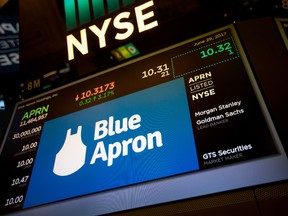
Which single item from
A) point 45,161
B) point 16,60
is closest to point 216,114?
point 45,161

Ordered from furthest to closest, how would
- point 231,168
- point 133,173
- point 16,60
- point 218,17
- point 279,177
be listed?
point 16,60 → point 218,17 → point 133,173 → point 231,168 → point 279,177

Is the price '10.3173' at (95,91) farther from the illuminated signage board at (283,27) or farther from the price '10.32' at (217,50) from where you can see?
the illuminated signage board at (283,27)

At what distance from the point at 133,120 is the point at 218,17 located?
1.22 m

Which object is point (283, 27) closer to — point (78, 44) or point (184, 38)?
point (184, 38)

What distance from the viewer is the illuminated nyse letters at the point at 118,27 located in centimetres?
258

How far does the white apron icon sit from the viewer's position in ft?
7.36

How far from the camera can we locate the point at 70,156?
7.61 ft

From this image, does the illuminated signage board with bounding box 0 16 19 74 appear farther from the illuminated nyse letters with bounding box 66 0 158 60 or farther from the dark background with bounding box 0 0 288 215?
the illuminated nyse letters with bounding box 66 0 158 60

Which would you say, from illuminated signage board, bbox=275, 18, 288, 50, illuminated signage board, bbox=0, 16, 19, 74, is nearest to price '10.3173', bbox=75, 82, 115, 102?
illuminated signage board, bbox=0, 16, 19, 74

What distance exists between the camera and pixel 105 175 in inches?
81.0

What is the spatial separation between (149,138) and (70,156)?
69cm

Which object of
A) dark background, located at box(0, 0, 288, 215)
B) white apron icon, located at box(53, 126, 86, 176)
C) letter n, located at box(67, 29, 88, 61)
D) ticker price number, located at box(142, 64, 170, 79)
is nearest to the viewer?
dark background, located at box(0, 0, 288, 215)

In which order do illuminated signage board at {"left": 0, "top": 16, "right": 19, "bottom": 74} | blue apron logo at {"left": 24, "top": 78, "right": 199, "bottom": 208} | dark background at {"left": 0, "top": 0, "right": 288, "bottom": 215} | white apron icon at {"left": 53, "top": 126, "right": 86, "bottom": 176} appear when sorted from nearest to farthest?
dark background at {"left": 0, "top": 0, "right": 288, "bottom": 215}
blue apron logo at {"left": 24, "top": 78, "right": 199, "bottom": 208}
white apron icon at {"left": 53, "top": 126, "right": 86, "bottom": 176}
illuminated signage board at {"left": 0, "top": 16, "right": 19, "bottom": 74}

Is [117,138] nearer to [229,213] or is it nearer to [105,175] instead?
[105,175]
